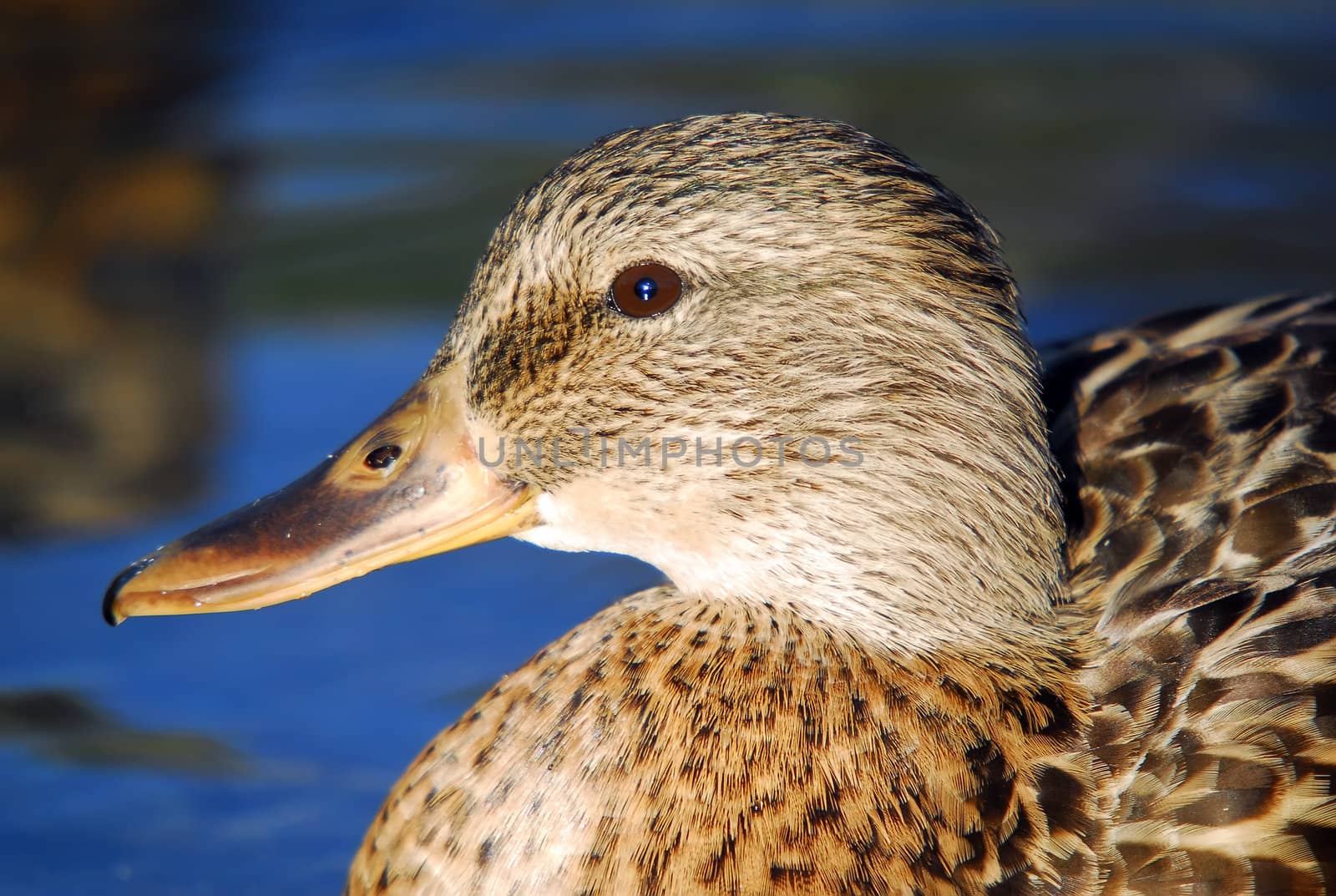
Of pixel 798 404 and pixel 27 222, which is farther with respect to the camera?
pixel 27 222

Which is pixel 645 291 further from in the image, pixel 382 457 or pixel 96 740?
pixel 96 740

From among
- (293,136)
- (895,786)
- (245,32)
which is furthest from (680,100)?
(895,786)

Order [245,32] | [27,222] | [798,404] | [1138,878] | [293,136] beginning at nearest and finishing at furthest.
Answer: [1138,878] → [798,404] → [27,222] → [293,136] → [245,32]

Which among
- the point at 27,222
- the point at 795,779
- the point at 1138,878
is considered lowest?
the point at 1138,878

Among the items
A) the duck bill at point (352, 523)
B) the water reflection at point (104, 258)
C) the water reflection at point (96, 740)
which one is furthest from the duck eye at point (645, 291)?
the water reflection at point (104, 258)

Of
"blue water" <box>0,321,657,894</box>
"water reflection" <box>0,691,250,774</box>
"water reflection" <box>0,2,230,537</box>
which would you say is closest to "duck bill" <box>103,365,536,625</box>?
"blue water" <box>0,321,657,894</box>

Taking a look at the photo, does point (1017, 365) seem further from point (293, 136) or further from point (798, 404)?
point (293, 136)

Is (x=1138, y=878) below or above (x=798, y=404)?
below

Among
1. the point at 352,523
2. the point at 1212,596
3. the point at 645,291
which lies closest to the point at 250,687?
the point at 352,523
